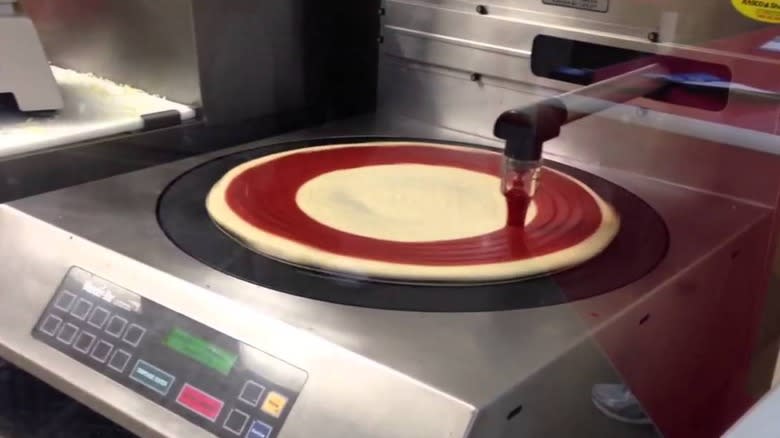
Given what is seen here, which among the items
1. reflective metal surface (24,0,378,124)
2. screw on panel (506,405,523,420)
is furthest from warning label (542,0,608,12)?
screw on panel (506,405,523,420)

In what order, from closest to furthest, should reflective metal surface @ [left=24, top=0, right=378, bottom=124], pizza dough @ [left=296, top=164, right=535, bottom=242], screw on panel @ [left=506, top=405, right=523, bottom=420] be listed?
screw on panel @ [left=506, top=405, right=523, bottom=420] → pizza dough @ [left=296, top=164, right=535, bottom=242] → reflective metal surface @ [left=24, top=0, right=378, bottom=124]

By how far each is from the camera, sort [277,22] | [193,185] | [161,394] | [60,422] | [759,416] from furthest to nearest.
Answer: [277,22]
[193,185]
[60,422]
[161,394]
[759,416]

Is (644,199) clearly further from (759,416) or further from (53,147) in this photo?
(53,147)

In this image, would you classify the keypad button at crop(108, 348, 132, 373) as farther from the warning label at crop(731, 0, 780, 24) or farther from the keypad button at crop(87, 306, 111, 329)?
the warning label at crop(731, 0, 780, 24)

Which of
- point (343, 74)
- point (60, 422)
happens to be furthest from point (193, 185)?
point (343, 74)

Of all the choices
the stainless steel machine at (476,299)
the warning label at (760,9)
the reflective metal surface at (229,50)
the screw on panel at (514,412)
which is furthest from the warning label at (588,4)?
the screw on panel at (514,412)

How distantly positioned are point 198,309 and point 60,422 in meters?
0.20

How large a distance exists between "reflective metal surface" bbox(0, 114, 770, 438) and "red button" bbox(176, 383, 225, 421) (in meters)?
0.01

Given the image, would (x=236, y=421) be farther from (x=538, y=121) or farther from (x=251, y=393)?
(x=538, y=121)

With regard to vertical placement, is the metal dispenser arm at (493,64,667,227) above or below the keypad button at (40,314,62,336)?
above

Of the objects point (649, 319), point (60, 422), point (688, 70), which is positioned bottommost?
point (60, 422)

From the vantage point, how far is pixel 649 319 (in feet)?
2.10

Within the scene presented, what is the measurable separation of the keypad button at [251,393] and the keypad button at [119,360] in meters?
0.11

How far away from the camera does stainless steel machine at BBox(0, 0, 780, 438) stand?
540 millimetres
